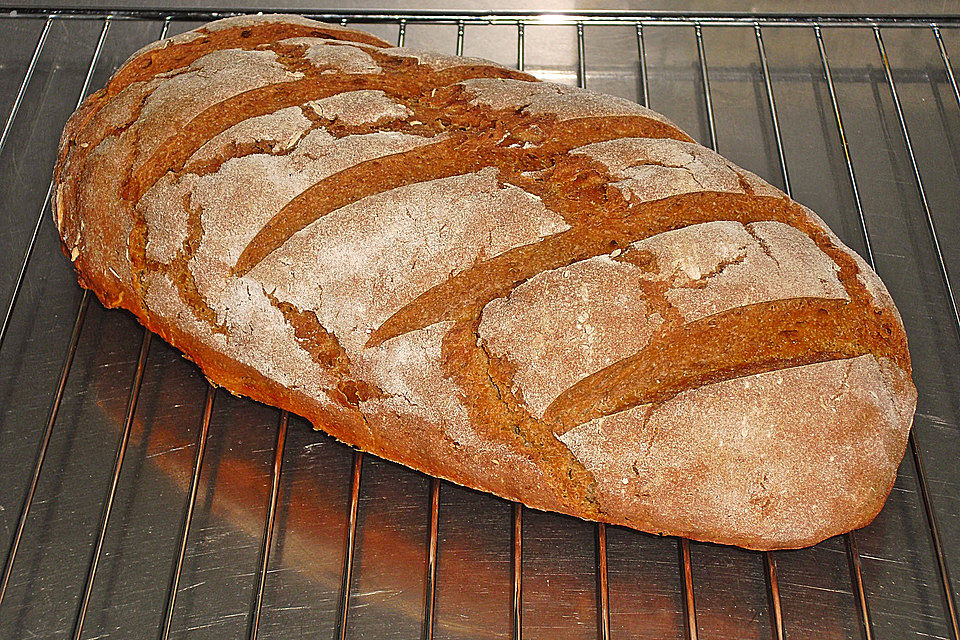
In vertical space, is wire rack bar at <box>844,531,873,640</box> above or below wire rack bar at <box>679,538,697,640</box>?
above

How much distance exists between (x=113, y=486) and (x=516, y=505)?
77 cm

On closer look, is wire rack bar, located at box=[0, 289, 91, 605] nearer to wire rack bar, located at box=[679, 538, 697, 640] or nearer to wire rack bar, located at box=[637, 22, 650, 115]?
wire rack bar, located at box=[679, 538, 697, 640]

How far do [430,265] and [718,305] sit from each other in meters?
0.51

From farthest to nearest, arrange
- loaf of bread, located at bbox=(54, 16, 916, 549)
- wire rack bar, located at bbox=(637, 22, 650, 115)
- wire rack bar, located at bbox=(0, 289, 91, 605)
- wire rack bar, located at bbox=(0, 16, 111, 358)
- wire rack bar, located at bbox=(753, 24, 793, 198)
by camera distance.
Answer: wire rack bar, located at bbox=(637, 22, 650, 115) < wire rack bar, located at bbox=(753, 24, 793, 198) < wire rack bar, located at bbox=(0, 16, 111, 358) < wire rack bar, located at bbox=(0, 289, 91, 605) < loaf of bread, located at bbox=(54, 16, 916, 549)

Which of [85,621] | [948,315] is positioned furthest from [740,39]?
[85,621]

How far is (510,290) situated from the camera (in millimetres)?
1528

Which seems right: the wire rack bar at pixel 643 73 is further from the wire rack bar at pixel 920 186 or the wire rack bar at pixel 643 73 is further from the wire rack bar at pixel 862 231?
the wire rack bar at pixel 920 186

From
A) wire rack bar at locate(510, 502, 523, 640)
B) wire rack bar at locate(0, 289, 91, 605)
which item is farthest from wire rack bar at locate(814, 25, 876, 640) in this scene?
wire rack bar at locate(0, 289, 91, 605)

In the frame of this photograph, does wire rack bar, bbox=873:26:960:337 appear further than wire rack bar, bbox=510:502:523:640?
Yes

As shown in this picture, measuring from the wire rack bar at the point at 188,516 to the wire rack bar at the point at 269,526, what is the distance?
0.46 feet

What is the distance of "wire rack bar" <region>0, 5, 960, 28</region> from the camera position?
2389mm

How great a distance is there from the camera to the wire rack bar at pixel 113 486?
1505mm

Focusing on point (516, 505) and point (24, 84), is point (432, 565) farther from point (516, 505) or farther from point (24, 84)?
point (24, 84)

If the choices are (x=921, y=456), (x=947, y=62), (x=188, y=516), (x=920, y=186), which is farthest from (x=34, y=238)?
(x=947, y=62)
